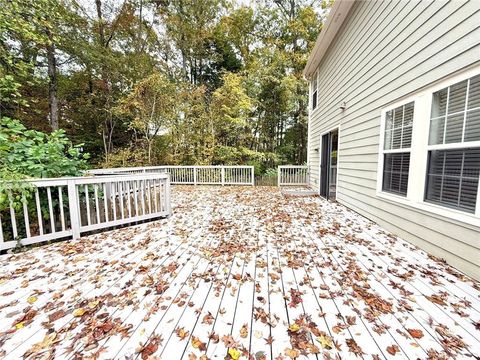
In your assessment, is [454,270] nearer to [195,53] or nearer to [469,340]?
[469,340]

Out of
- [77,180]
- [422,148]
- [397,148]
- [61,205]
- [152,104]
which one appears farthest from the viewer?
[152,104]

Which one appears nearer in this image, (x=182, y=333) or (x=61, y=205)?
(x=182, y=333)

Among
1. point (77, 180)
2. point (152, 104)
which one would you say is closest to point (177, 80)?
point (152, 104)

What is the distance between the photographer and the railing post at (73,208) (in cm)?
321

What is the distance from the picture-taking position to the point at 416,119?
2.91 metres

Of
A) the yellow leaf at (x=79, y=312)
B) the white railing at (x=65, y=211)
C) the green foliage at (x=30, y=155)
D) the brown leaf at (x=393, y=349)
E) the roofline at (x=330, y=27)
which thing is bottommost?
the yellow leaf at (x=79, y=312)

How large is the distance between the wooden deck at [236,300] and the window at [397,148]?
88cm

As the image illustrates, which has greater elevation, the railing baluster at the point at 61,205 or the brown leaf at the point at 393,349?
the railing baluster at the point at 61,205

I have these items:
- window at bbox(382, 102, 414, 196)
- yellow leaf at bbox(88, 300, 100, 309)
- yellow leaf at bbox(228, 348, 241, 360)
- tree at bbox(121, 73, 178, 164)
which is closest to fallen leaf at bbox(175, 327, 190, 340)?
yellow leaf at bbox(228, 348, 241, 360)

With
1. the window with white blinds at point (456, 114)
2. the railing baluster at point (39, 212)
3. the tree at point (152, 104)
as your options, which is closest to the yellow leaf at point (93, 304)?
the railing baluster at point (39, 212)

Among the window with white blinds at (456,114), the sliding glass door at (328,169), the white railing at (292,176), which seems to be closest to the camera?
the window with white blinds at (456,114)

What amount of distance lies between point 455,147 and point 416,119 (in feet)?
2.33

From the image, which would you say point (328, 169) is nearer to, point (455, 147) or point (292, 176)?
point (292, 176)

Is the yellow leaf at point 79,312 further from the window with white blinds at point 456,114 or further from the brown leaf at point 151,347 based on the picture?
the window with white blinds at point 456,114
